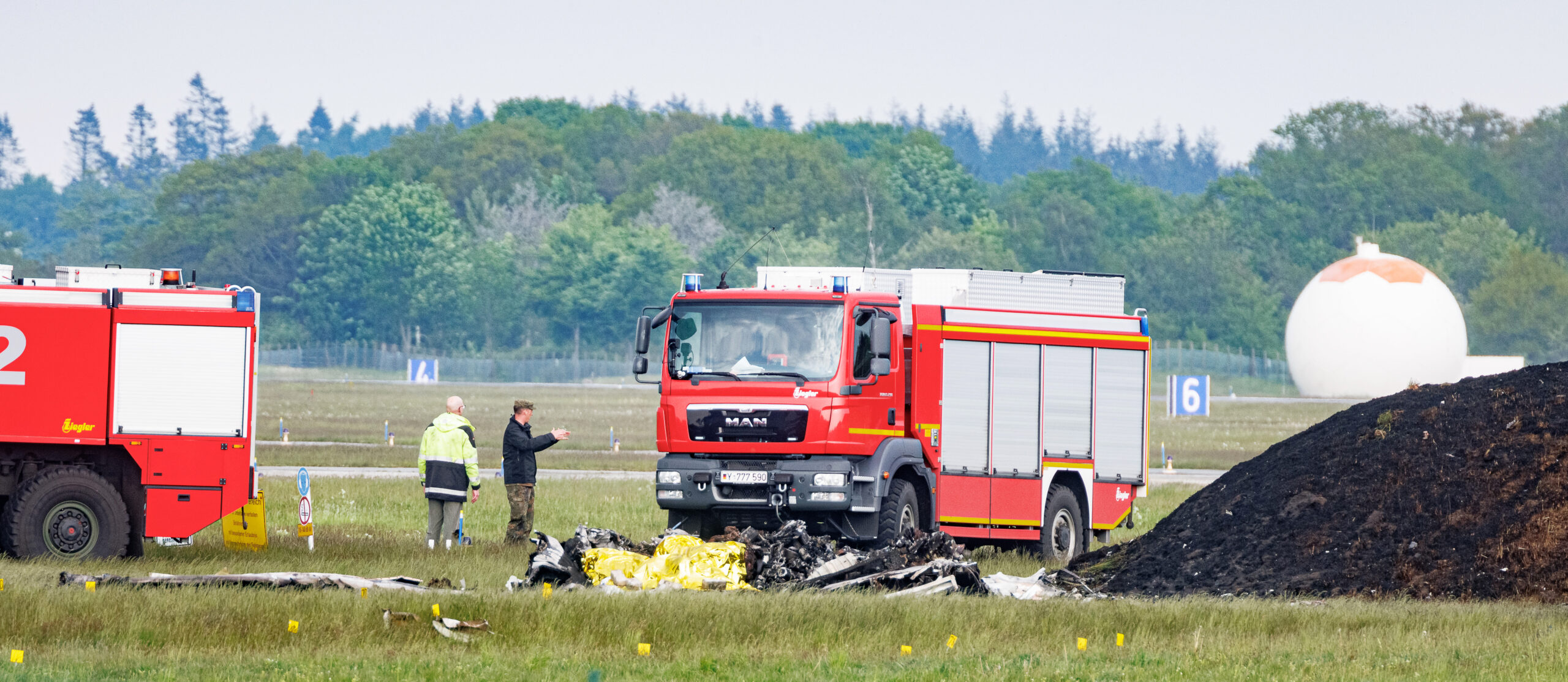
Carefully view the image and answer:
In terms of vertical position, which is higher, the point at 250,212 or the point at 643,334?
the point at 250,212

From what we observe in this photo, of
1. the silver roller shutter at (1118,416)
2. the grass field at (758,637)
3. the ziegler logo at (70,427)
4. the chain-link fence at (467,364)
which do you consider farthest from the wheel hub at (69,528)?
the chain-link fence at (467,364)

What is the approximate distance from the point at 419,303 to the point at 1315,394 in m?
59.6

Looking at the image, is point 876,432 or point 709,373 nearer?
point 709,373

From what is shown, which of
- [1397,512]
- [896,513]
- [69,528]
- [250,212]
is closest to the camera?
[1397,512]

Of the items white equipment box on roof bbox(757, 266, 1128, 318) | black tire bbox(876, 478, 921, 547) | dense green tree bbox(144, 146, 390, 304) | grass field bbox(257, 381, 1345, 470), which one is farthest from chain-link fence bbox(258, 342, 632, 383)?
black tire bbox(876, 478, 921, 547)

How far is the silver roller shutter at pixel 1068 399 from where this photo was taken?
913 inches

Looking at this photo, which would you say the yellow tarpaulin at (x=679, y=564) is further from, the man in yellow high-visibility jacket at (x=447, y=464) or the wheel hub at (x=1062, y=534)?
the wheel hub at (x=1062, y=534)

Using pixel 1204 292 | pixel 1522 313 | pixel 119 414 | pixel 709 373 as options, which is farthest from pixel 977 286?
pixel 1204 292

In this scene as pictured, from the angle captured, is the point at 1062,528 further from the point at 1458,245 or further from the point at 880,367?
the point at 1458,245

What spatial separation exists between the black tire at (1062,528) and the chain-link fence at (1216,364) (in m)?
90.1

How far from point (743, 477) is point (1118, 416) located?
21.0 ft

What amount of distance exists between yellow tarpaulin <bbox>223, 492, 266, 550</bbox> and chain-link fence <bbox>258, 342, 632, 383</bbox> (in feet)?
294

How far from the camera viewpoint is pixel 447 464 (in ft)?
69.6

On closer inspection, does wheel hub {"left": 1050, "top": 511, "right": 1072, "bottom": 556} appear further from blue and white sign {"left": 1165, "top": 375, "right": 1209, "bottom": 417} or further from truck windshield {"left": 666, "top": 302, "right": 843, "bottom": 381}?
blue and white sign {"left": 1165, "top": 375, "right": 1209, "bottom": 417}
